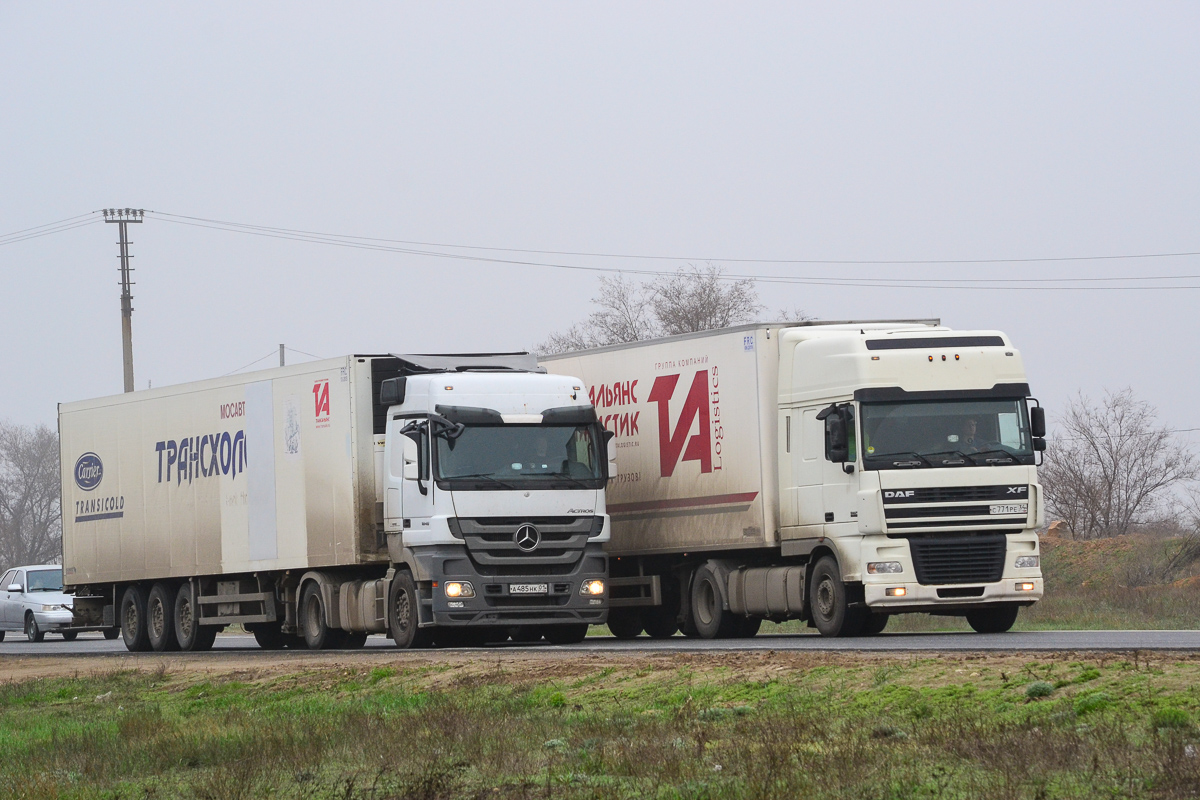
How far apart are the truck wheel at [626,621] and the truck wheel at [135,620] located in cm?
816

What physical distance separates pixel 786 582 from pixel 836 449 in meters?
2.17

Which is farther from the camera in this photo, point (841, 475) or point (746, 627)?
point (746, 627)

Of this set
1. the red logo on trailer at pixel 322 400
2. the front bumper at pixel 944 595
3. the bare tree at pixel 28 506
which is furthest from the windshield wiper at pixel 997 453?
the bare tree at pixel 28 506

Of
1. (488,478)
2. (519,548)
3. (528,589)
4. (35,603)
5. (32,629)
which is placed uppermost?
(488,478)

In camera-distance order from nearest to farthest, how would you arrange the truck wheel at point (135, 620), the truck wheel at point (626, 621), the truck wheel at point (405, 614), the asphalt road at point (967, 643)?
the asphalt road at point (967, 643) → the truck wheel at point (405, 614) → the truck wheel at point (626, 621) → the truck wheel at point (135, 620)

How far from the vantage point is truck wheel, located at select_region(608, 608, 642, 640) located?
1056 inches

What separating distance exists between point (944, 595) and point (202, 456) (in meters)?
12.4

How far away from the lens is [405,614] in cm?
2405

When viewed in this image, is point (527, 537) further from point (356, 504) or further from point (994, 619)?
point (994, 619)

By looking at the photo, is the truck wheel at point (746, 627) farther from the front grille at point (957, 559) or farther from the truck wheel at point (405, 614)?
the truck wheel at point (405, 614)

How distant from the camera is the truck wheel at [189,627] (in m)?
28.6

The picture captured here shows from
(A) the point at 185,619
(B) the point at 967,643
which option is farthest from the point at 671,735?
(A) the point at 185,619

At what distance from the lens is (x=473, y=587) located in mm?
Answer: 22891

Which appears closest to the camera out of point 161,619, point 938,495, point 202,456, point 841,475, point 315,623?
point 938,495
